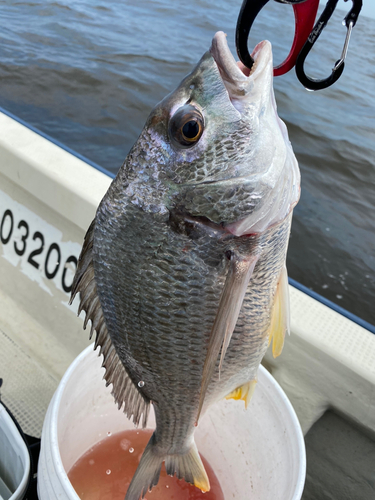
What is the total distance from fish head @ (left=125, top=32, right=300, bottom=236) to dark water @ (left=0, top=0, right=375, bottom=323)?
11.7 feet

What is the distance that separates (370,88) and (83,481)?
7.56 meters

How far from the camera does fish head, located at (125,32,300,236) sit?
0.74 m

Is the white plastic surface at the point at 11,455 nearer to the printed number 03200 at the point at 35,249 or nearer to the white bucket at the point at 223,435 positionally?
the white bucket at the point at 223,435

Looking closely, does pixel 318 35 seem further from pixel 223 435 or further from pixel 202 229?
pixel 223 435

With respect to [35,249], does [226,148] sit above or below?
above

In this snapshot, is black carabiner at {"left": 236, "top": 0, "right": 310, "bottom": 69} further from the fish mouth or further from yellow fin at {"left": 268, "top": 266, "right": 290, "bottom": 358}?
yellow fin at {"left": 268, "top": 266, "right": 290, "bottom": 358}

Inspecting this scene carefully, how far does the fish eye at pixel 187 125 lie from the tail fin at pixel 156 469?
0.79 m

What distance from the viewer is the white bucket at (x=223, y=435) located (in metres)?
0.97

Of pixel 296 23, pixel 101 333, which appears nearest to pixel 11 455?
pixel 101 333

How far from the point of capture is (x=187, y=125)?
757 millimetres

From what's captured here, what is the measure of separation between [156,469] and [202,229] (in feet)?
2.29

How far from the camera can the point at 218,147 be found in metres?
0.76

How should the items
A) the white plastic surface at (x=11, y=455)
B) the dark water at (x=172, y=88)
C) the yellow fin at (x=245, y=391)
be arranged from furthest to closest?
the dark water at (x=172, y=88) < the white plastic surface at (x=11, y=455) < the yellow fin at (x=245, y=391)

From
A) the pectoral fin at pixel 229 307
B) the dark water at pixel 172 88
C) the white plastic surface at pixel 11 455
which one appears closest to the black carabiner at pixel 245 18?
the pectoral fin at pixel 229 307
